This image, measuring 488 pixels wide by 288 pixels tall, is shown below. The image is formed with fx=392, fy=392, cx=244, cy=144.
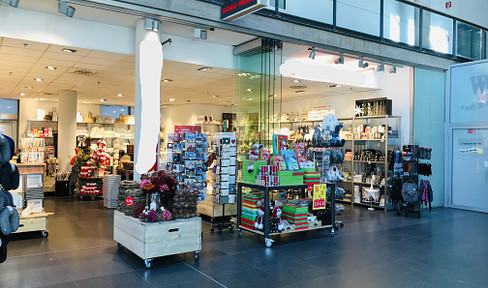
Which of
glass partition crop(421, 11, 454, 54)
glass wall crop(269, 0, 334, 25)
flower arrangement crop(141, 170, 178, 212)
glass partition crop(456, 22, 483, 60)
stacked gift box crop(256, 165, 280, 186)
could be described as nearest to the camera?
flower arrangement crop(141, 170, 178, 212)

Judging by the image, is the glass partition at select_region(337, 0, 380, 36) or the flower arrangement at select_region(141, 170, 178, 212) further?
the glass partition at select_region(337, 0, 380, 36)

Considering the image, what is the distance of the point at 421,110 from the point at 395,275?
6378mm

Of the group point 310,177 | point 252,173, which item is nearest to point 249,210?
point 252,173

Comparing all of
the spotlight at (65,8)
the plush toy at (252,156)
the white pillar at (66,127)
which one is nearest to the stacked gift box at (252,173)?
the plush toy at (252,156)

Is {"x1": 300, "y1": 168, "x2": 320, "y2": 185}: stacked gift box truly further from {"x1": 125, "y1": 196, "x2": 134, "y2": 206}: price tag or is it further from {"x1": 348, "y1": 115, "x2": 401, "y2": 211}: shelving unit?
{"x1": 348, "y1": 115, "x2": 401, "y2": 211}: shelving unit

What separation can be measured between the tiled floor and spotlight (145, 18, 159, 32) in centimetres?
345

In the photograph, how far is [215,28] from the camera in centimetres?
705

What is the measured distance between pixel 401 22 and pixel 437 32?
1412mm

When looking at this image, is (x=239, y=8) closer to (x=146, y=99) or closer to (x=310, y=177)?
(x=146, y=99)

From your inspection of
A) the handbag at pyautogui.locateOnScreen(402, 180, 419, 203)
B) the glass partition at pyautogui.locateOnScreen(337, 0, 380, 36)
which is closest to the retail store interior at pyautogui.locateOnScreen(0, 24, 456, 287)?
the handbag at pyautogui.locateOnScreen(402, 180, 419, 203)

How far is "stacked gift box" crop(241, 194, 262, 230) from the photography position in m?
6.29

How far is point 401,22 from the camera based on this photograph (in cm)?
946

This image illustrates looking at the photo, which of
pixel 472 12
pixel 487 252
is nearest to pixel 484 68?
pixel 472 12

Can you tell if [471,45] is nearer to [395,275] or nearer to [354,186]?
[354,186]
